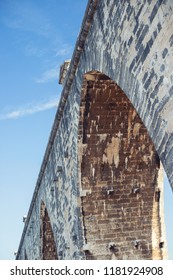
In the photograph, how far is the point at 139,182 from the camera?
8539mm

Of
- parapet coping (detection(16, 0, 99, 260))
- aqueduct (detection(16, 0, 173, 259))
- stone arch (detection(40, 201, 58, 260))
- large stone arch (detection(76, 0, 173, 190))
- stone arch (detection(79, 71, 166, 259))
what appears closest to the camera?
large stone arch (detection(76, 0, 173, 190))

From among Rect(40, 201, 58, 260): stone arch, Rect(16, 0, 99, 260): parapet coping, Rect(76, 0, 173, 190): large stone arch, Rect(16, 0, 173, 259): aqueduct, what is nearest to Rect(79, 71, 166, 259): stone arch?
Rect(16, 0, 173, 259): aqueduct

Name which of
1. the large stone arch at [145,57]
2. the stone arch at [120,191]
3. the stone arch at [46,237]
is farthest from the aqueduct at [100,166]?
the stone arch at [46,237]

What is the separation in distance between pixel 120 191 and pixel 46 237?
16.6 feet

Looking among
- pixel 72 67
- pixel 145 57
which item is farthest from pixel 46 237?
pixel 145 57

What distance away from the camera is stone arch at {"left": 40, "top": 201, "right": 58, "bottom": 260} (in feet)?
40.7

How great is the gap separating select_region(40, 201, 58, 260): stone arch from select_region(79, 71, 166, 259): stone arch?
3.90 meters

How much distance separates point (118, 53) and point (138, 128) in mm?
2795

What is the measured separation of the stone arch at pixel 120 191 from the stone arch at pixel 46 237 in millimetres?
3897

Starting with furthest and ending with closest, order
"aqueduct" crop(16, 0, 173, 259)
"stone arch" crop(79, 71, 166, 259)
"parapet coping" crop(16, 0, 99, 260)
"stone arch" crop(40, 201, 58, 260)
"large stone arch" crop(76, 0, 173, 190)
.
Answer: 1. "stone arch" crop(40, 201, 58, 260)
2. "stone arch" crop(79, 71, 166, 259)
3. "aqueduct" crop(16, 0, 173, 259)
4. "parapet coping" crop(16, 0, 99, 260)
5. "large stone arch" crop(76, 0, 173, 190)

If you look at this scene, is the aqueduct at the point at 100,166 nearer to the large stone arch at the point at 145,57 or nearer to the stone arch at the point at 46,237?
the large stone arch at the point at 145,57

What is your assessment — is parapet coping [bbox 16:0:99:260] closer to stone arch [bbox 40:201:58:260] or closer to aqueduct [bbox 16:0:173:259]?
aqueduct [bbox 16:0:173:259]
